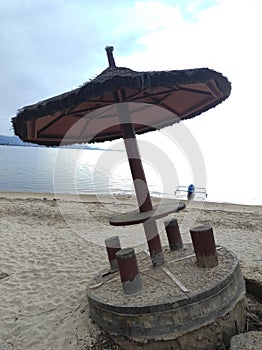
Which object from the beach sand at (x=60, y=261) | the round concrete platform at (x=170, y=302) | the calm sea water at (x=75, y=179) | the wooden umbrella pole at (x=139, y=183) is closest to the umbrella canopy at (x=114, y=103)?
the wooden umbrella pole at (x=139, y=183)

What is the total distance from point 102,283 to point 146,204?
1.16 meters

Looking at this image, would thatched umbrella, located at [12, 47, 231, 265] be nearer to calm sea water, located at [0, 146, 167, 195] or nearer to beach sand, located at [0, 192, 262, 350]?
calm sea water, located at [0, 146, 167, 195]

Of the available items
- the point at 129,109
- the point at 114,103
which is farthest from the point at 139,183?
the point at 114,103

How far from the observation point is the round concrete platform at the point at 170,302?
297cm

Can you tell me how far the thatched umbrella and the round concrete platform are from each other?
25.5 inches

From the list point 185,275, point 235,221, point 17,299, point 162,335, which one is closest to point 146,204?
point 185,275

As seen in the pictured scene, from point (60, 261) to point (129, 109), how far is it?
3.81m

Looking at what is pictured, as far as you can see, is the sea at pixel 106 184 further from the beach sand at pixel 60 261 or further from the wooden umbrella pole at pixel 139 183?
the beach sand at pixel 60 261

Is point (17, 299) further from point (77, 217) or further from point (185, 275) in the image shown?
point (77, 217)

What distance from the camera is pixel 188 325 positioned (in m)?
2.99

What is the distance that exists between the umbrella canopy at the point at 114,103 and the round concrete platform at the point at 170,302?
2.05 meters

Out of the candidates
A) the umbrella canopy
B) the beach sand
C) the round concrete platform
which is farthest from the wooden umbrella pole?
the beach sand

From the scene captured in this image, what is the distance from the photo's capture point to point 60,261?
6242mm

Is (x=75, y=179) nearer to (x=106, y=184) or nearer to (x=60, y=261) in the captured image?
(x=106, y=184)
